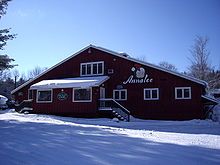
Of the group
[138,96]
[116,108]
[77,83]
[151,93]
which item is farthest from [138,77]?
[77,83]

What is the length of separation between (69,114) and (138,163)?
2110 cm

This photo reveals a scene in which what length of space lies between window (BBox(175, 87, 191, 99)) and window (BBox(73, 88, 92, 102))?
26.2 feet

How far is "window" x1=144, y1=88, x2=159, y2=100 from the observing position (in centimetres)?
2566

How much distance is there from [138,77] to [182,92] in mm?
4426

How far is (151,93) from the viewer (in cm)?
2592

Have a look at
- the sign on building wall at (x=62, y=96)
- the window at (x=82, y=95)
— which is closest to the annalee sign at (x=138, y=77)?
the window at (x=82, y=95)

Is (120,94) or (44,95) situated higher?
(120,94)

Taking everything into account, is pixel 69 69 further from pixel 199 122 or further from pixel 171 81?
pixel 199 122

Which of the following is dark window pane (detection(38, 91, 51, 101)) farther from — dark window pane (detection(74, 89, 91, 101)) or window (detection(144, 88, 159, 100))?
window (detection(144, 88, 159, 100))

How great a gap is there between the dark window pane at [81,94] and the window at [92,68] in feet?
10.3

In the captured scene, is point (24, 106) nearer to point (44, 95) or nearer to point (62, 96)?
point (44, 95)

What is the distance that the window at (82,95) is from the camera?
2610cm

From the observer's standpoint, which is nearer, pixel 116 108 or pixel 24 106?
Answer: pixel 116 108

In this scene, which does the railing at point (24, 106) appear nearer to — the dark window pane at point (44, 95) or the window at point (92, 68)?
the dark window pane at point (44, 95)
